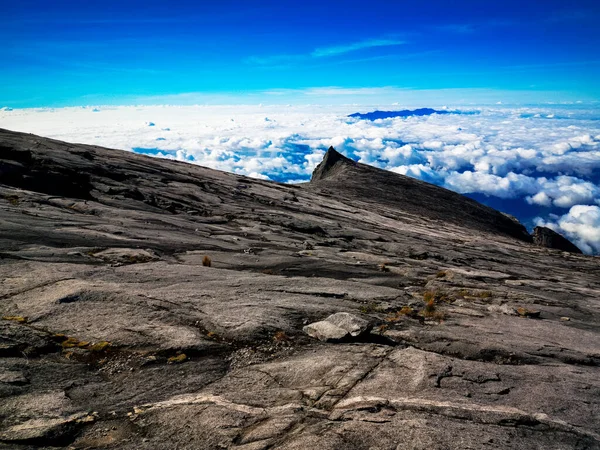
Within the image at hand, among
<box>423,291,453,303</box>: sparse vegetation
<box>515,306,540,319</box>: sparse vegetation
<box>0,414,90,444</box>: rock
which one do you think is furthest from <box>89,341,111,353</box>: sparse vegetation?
<box>515,306,540,319</box>: sparse vegetation

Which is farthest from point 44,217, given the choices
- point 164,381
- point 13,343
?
point 164,381

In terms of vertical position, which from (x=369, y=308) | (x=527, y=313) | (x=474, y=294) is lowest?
(x=527, y=313)

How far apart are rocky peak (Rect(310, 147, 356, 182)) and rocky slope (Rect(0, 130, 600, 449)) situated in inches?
2162

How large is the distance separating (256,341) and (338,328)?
9.70 ft

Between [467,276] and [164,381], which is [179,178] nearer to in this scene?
[467,276]

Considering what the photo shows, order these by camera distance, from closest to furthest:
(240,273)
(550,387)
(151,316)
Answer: (550,387) → (151,316) → (240,273)

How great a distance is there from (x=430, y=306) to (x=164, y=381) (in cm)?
1205

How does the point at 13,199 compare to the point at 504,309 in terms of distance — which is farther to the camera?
the point at 13,199

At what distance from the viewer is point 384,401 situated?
979cm

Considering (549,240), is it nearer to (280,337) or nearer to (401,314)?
(401,314)

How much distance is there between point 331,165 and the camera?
87.8 meters

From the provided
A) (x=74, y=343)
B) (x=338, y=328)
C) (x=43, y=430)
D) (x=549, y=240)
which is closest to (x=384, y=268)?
(x=338, y=328)

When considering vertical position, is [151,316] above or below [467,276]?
above

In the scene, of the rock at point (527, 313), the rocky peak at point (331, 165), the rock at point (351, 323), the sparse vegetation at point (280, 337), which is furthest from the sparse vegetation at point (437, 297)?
the rocky peak at point (331, 165)
